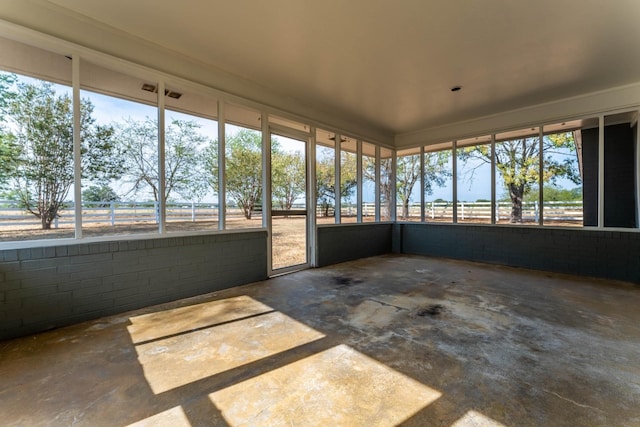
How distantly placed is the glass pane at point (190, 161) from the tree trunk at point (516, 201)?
5.99 m

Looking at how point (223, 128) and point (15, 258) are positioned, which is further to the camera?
point (223, 128)

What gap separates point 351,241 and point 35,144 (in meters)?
5.40

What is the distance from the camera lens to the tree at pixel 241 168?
420cm

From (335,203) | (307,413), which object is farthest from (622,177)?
(307,413)

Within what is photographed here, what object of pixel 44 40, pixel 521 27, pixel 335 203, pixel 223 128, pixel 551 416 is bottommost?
pixel 551 416

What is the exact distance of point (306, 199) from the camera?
18.4 ft

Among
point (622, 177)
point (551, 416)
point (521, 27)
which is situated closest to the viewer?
point (551, 416)

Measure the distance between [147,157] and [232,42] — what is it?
1812 millimetres

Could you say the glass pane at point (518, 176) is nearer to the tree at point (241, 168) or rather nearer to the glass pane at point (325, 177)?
the glass pane at point (325, 177)

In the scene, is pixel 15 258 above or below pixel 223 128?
below

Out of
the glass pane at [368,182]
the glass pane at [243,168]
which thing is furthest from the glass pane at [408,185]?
the glass pane at [243,168]

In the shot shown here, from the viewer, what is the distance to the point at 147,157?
361cm

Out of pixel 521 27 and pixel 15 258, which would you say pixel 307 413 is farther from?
pixel 521 27

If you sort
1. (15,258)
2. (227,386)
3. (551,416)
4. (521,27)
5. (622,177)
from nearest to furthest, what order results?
(551,416), (227,386), (15,258), (521,27), (622,177)
